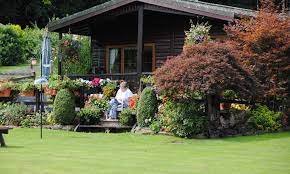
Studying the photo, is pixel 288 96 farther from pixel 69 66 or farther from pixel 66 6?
pixel 66 6

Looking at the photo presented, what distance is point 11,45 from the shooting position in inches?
1506

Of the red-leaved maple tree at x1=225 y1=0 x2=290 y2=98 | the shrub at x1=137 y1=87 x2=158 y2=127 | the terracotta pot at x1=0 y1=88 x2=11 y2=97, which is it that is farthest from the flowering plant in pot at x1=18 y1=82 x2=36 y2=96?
the red-leaved maple tree at x1=225 y1=0 x2=290 y2=98

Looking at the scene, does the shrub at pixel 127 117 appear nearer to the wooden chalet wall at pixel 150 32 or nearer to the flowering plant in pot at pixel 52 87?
the flowering plant in pot at pixel 52 87

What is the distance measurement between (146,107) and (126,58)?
9.01 m

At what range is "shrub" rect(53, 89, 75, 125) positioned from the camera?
64.6ft

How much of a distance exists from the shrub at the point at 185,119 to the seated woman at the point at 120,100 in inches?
124

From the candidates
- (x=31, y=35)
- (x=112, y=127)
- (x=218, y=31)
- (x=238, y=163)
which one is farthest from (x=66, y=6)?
(x=238, y=163)

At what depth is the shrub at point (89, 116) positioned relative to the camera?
19859mm

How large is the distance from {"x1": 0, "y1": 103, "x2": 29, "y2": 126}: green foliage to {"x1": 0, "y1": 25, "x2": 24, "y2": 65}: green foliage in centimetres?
1737

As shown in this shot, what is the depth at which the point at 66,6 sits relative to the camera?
170ft

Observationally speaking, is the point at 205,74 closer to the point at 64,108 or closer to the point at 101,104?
the point at 64,108

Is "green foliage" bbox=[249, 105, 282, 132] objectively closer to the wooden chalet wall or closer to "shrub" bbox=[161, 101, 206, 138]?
"shrub" bbox=[161, 101, 206, 138]

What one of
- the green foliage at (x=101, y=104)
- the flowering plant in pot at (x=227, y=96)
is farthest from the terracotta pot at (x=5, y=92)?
the flowering plant in pot at (x=227, y=96)

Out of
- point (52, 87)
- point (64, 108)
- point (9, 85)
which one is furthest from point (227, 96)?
point (9, 85)
